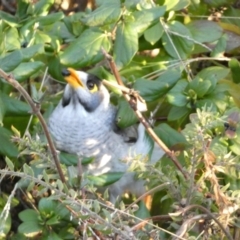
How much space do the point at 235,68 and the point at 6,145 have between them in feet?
2.05

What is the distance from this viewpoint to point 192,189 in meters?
1.59

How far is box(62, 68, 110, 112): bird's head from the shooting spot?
217 centimetres

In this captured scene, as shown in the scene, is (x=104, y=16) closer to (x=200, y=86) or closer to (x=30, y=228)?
(x=200, y=86)

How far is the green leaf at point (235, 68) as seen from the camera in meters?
2.01

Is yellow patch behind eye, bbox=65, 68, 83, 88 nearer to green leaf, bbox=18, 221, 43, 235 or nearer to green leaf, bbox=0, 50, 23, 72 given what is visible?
green leaf, bbox=0, 50, 23, 72

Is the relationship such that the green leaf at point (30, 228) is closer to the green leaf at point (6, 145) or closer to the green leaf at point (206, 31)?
the green leaf at point (6, 145)

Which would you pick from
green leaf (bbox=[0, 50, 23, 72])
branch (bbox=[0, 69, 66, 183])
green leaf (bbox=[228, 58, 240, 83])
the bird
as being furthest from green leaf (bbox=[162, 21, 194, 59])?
branch (bbox=[0, 69, 66, 183])

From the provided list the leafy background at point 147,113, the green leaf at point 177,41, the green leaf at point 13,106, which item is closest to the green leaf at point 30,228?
the leafy background at point 147,113

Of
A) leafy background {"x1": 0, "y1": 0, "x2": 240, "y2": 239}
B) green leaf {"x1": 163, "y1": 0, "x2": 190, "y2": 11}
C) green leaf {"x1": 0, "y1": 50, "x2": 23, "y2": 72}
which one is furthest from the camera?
green leaf {"x1": 163, "y1": 0, "x2": 190, "y2": 11}

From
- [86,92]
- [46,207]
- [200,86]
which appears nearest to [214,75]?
[200,86]

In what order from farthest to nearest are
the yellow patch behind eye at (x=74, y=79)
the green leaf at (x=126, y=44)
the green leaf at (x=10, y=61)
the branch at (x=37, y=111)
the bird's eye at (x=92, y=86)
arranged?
the bird's eye at (x=92, y=86)
the yellow patch behind eye at (x=74, y=79)
the green leaf at (x=126, y=44)
the green leaf at (x=10, y=61)
the branch at (x=37, y=111)

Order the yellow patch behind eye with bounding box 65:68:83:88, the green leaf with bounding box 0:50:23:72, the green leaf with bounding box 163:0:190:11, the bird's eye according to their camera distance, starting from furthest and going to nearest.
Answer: the bird's eye < the yellow patch behind eye with bounding box 65:68:83:88 < the green leaf with bounding box 163:0:190:11 < the green leaf with bounding box 0:50:23:72

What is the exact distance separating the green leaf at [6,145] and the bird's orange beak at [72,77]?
232 millimetres

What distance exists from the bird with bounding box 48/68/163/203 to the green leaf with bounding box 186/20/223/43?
0.30 metres
